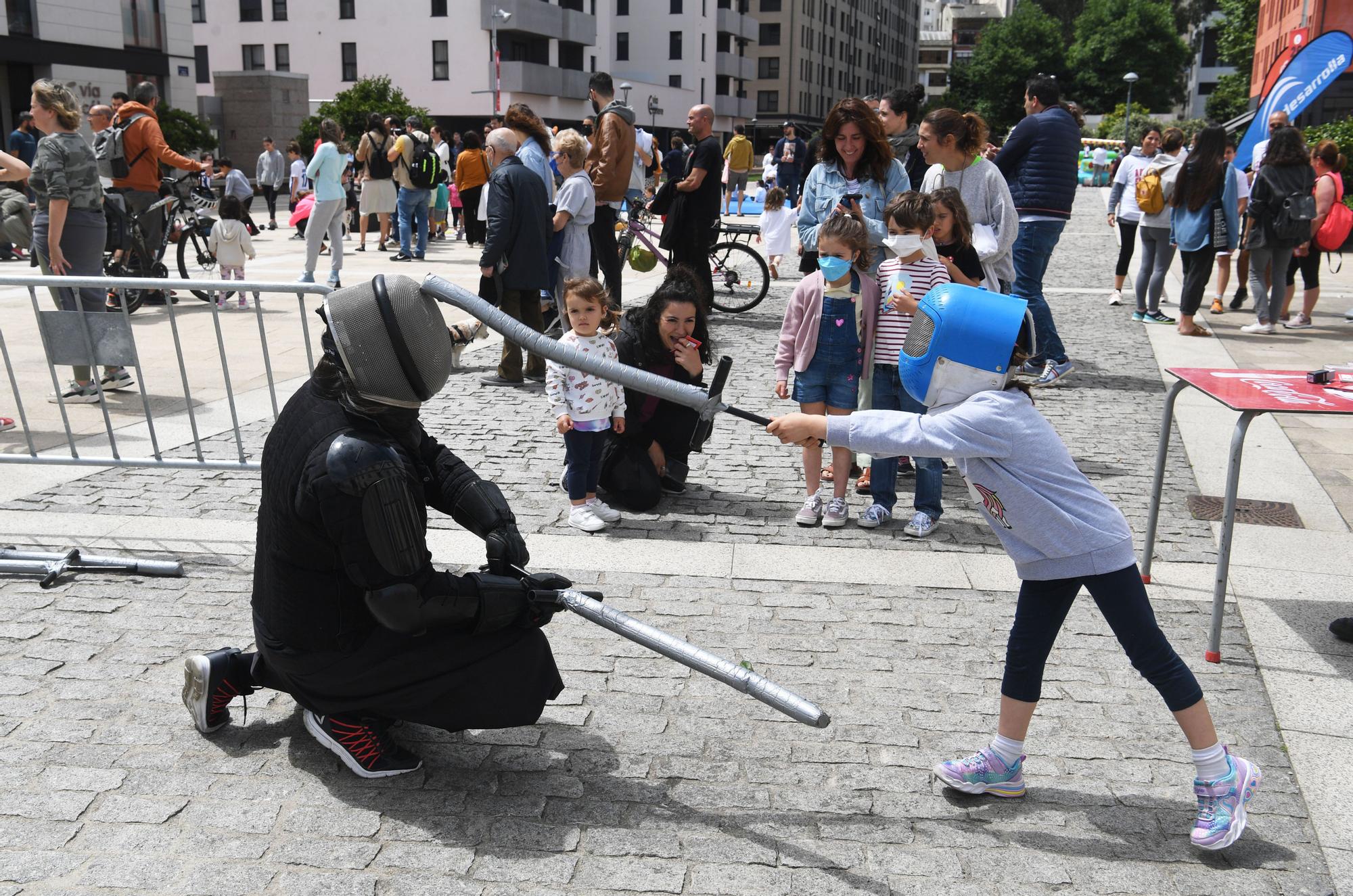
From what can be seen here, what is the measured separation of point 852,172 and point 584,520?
280 cm

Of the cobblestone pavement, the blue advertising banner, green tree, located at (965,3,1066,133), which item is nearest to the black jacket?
the cobblestone pavement

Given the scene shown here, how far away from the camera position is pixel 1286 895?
2795mm

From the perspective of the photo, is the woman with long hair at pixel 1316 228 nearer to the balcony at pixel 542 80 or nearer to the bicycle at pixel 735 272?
the bicycle at pixel 735 272

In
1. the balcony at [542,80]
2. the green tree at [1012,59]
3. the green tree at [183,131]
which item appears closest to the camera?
the green tree at [183,131]

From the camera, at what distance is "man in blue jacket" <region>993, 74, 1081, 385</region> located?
323 inches

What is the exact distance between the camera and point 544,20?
2148 inches

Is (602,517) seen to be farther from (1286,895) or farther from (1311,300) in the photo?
(1311,300)

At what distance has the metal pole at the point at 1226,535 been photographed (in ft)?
12.7

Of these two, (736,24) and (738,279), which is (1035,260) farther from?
(736,24)

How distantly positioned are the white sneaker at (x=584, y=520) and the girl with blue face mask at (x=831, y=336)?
1.07 meters

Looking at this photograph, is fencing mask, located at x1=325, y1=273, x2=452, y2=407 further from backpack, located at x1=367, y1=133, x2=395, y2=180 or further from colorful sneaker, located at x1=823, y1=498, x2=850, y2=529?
backpack, located at x1=367, y1=133, x2=395, y2=180

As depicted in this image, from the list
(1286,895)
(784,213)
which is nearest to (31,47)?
(784,213)

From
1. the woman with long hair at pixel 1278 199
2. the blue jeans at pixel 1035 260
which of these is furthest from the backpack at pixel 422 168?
the woman with long hair at pixel 1278 199

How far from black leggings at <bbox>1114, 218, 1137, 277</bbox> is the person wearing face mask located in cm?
783
